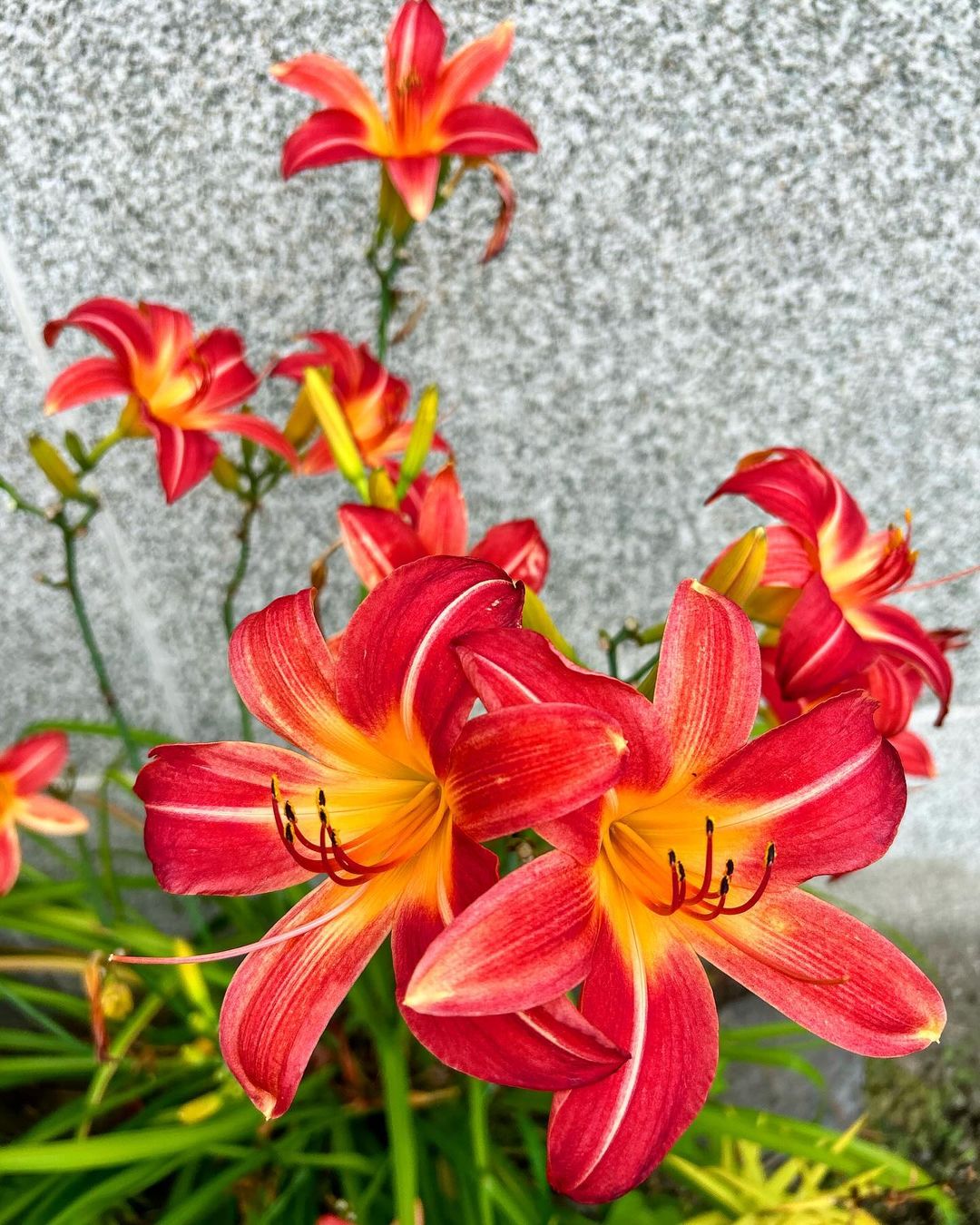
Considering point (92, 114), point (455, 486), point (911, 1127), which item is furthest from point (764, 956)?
point (911, 1127)

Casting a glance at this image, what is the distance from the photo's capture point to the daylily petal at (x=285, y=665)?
387 mm

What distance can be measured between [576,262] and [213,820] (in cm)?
64

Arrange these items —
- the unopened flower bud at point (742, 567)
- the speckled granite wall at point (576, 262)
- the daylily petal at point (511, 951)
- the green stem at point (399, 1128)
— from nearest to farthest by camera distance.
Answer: the daylily petal at point (511, 951), the unopened flower bud at point (742, 567), the green stem at point (399, 1128), the speckled granite wall at point (576, 262)

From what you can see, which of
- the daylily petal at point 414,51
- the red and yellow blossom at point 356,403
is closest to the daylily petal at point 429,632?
the red and yellow blossom at point 356,403

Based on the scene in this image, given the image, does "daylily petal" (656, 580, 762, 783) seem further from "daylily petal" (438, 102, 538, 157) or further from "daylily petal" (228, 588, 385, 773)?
"daylily petal" (438, 102, 538, 157)

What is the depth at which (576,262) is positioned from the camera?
0.81 meters

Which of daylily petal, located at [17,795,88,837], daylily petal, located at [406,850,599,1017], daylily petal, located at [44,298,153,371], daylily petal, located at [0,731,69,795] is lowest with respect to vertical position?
daylily petal, located at [17,795,88,837]

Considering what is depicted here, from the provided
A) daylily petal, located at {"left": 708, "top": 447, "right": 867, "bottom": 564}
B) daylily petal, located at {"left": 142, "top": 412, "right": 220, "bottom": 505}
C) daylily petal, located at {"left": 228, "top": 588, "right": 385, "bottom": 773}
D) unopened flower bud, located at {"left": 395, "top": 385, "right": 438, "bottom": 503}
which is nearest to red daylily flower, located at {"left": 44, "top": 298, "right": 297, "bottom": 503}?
daylily petal, located at {"left": 142, "top": 412, "right": 220, "bottom": 505}

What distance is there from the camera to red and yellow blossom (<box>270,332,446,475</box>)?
64 centimetres

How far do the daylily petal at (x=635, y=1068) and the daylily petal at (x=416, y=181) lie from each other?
1.55ft

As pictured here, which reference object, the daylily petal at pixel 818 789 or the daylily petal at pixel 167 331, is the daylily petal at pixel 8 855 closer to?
the daylily petal at pixel 167 331

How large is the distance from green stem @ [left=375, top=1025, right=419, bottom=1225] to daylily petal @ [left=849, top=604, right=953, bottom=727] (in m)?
0.47

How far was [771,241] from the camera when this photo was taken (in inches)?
31.7

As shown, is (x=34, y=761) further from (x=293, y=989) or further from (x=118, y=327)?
(x=293, y=989)
